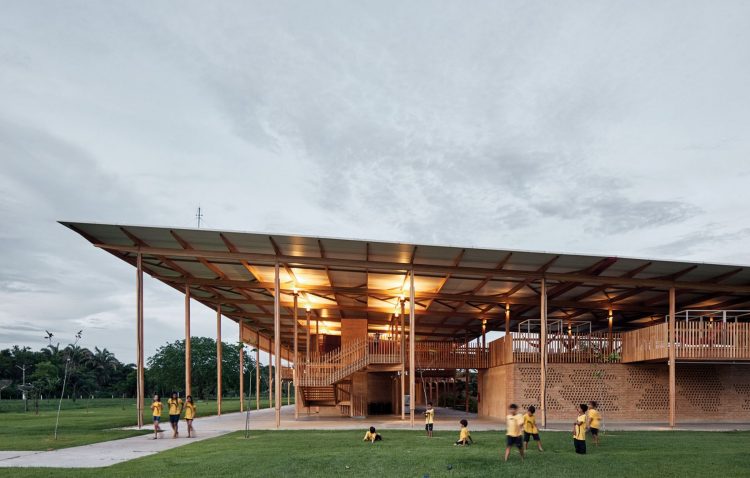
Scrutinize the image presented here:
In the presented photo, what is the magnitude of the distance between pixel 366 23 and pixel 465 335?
98.2 feet

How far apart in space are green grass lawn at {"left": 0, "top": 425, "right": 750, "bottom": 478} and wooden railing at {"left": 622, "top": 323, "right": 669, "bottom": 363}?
592 centimetres

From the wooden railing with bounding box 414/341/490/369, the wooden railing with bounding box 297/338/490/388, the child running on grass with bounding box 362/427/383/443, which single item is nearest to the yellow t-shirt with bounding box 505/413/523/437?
the child running on grass with bounding box 362/427/383/443

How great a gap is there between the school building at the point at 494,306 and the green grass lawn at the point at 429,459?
19.5 ft

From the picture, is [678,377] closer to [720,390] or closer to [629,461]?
[720,390]

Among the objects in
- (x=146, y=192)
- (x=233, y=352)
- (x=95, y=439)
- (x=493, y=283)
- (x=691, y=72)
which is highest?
(x=691, y=72)

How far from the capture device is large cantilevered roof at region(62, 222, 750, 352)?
77.8ft

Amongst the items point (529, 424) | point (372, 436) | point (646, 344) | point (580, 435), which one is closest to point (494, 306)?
point (646, 344)

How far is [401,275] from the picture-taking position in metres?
27.6

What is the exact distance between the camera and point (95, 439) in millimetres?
20625

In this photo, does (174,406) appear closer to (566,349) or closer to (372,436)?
(372,436)

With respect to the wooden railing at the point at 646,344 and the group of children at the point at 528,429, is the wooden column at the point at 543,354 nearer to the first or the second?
the wooden railing at the point at 646,344

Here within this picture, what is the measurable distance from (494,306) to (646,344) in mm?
9579

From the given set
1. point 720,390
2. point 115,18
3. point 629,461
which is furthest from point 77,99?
point 720,390

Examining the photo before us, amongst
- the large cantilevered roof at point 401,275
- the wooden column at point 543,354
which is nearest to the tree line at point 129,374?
the large cantilevered roof at point 401,275
